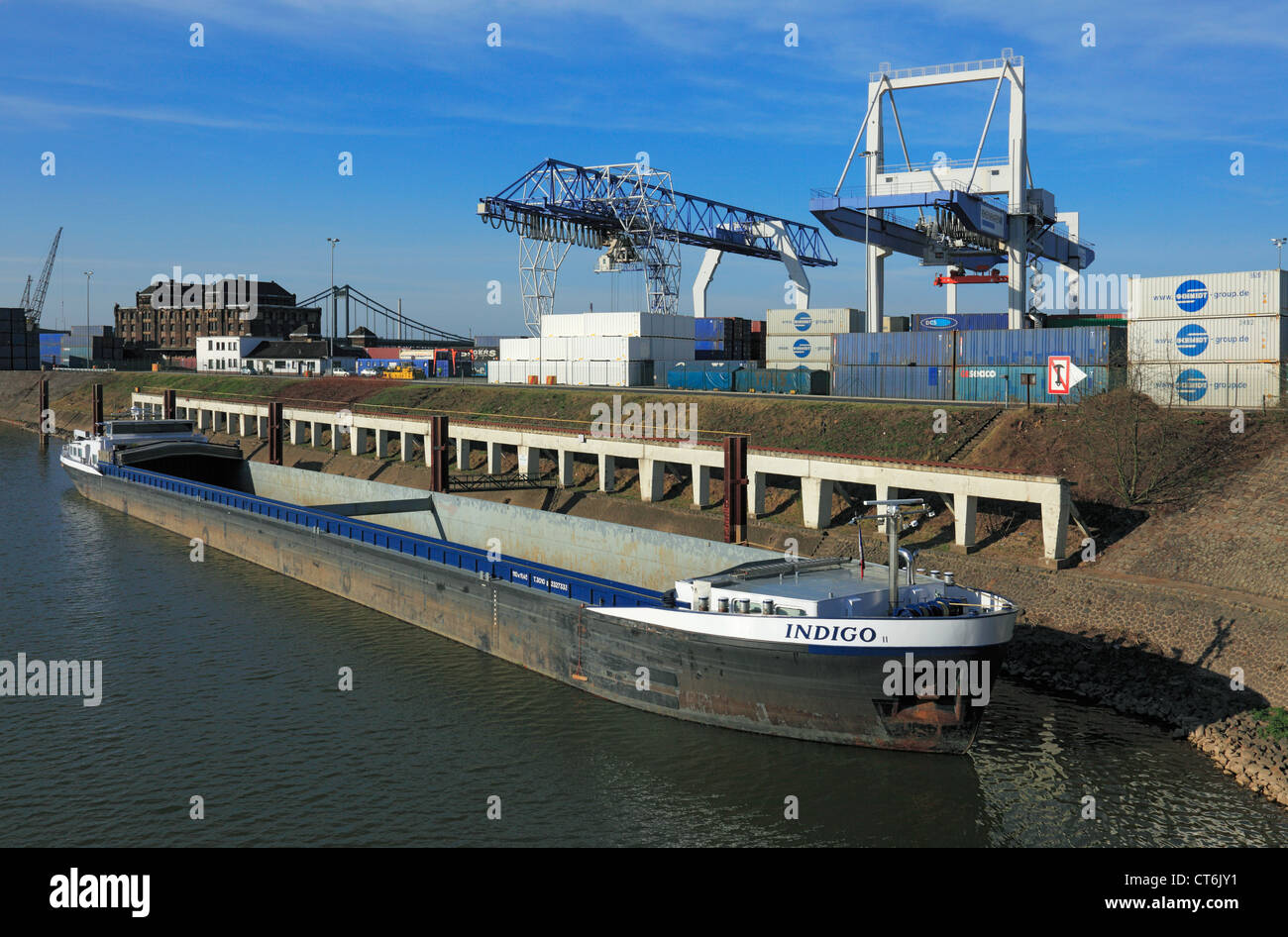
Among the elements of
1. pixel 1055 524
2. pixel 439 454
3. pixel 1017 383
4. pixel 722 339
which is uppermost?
pixel 722 339

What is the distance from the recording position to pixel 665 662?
1098 inches

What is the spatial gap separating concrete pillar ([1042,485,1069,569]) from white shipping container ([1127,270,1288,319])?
18015 mm

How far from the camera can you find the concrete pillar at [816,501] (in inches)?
1758

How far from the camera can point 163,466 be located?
69.2 m

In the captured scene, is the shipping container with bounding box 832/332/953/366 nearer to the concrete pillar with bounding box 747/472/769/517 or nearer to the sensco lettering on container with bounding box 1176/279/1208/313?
the sensco lettering on container with bounding box 1176/279/1208/313

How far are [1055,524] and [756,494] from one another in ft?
50.6

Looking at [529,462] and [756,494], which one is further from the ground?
[529,462]

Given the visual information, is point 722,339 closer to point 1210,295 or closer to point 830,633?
point 1210,295

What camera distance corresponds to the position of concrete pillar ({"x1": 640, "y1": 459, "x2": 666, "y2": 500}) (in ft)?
175

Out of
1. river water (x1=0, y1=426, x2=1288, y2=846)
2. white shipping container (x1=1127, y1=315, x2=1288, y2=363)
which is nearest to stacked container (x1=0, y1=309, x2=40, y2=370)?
river water (x1=0, y1=426, x2=1288, y2=846)

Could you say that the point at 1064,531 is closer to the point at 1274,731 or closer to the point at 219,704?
the point at 1274,731

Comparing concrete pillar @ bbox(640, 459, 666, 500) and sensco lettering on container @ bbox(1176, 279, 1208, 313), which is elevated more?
sensco lettering on container @ bbox(1176, 279, 1208, 313)

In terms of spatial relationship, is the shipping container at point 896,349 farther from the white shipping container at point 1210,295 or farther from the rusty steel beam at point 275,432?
the rusty steel beam at point 275,432

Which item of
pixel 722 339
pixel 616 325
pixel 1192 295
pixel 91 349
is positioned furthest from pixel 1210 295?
pixel 91 349
